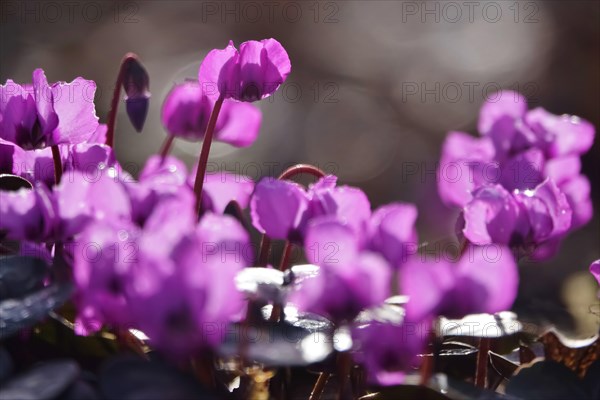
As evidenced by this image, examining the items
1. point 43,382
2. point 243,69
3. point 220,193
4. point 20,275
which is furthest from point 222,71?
point 43,382

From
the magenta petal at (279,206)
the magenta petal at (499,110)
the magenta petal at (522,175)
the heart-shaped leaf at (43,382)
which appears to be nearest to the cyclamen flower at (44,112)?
the magenta petal at (279,206)

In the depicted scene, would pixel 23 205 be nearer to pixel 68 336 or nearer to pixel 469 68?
Answer: pixel 68 336

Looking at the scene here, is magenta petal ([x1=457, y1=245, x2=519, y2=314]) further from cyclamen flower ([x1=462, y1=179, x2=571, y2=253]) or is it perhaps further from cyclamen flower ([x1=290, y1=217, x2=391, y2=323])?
cyclamen flower ([x1=462, y1=179, x2=571, y2=253])

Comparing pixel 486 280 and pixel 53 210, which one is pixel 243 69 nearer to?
pixel 53 210

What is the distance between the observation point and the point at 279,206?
751mm

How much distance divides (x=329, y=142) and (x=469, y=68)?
1217 millimetres

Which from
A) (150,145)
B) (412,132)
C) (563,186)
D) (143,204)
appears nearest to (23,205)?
(143,204)

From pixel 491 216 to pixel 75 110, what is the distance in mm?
400

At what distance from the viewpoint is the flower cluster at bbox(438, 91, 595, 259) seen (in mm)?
828

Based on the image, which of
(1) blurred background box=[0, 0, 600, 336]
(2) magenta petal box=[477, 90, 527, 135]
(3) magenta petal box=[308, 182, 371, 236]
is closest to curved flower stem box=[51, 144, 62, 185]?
(3) magenta petal box=[308, 182, 371, 236]

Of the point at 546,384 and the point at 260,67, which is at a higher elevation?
the point at 260,67

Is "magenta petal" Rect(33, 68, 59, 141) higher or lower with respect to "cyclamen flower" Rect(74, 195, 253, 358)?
higher

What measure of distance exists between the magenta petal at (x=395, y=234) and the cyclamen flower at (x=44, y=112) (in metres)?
0.33

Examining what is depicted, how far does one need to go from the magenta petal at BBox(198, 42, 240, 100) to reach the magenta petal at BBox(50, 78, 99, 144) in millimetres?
112
